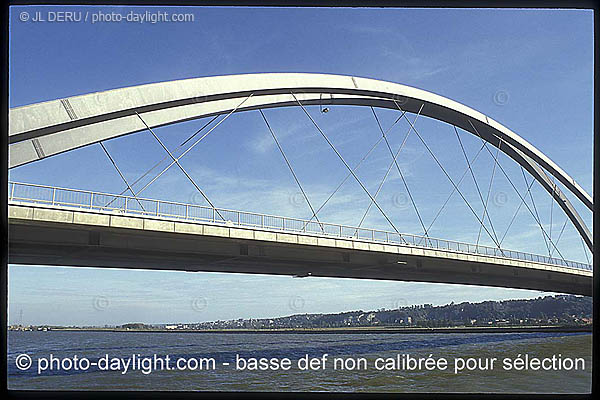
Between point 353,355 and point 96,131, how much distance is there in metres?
13.0

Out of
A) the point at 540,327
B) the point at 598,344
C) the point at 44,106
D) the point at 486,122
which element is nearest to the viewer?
the point at 598,344

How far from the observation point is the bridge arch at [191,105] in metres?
14.5

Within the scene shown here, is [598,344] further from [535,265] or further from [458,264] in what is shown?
[535,265]

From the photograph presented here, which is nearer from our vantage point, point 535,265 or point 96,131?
point 96,131

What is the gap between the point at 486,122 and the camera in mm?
26281

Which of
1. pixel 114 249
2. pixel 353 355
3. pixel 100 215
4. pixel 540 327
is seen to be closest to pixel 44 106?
pixel 100 215

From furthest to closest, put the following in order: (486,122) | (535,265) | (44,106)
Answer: (535,265) < (486,122) < (44,106)

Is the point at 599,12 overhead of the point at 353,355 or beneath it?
overhead

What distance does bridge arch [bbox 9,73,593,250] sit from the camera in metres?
14.5

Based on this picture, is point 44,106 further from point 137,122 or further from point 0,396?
point 0,396

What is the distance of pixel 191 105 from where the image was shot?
61.3 ft

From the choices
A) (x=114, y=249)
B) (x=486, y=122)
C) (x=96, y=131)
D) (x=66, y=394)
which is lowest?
(x=66, y=394)

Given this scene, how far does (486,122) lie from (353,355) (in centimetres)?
1096

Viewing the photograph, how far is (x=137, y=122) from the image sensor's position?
58.4ft
